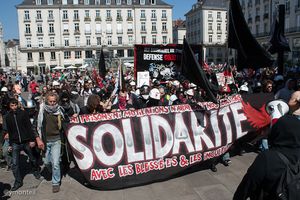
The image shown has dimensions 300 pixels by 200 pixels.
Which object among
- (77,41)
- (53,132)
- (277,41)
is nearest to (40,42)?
(77,41)

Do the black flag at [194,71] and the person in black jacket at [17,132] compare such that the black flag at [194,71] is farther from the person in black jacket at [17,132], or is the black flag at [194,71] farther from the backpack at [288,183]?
the backpack at [288,183]

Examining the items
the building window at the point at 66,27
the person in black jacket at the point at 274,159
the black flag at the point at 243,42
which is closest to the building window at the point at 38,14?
the building window at the point at 66,27

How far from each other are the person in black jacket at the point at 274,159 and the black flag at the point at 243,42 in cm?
477

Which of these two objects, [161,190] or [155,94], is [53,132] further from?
[155,94]

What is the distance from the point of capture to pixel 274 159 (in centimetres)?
235

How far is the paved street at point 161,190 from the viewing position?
4801 mm

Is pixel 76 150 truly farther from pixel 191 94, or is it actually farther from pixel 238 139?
pixel 191 94

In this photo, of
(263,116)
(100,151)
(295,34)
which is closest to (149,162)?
(100,151)

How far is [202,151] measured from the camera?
5.58 meters

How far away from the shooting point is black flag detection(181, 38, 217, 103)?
5523mm

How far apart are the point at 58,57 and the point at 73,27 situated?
7.88 meters

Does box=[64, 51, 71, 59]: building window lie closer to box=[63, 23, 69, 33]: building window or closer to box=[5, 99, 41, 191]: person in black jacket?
box=[63, 23, 69, 33]: building window

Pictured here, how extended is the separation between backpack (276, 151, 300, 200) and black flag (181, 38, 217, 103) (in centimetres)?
324

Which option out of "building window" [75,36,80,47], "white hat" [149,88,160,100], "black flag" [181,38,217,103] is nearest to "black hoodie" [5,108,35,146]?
"black flag" [181,38,217,103]
